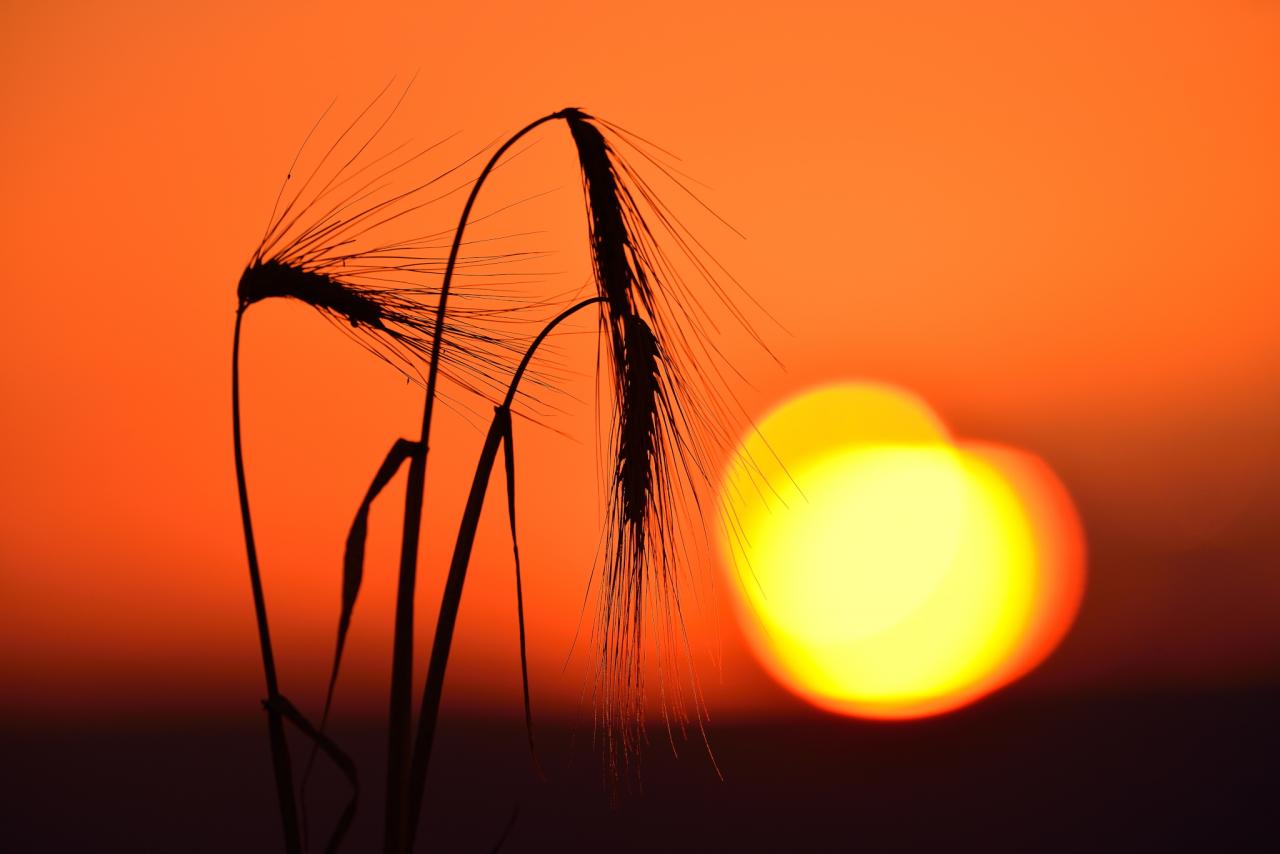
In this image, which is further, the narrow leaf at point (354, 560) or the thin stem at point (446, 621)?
the thin stem at point (446, 621)

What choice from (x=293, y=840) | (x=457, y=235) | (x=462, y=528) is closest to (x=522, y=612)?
(x=462, y=528)

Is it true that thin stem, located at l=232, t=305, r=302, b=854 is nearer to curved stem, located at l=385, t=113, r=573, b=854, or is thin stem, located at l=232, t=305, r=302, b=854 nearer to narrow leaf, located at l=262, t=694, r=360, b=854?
narrow leaf, located at l=262, t=694, r=360, b=854

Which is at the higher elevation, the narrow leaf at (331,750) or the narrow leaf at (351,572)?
the narrow leaf at (351,572)

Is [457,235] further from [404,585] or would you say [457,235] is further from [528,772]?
[528,772]

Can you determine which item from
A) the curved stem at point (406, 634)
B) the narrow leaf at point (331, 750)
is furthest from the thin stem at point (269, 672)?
the curved stem at point (406, 634)

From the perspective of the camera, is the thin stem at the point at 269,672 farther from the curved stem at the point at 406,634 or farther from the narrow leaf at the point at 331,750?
the curved stem at the point at 406,634

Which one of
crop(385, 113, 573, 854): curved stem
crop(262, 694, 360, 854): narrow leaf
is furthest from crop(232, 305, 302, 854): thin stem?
crop(385, 113, 573, 854): curved stem

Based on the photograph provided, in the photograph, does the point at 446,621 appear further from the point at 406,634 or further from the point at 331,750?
the point at 331,750
